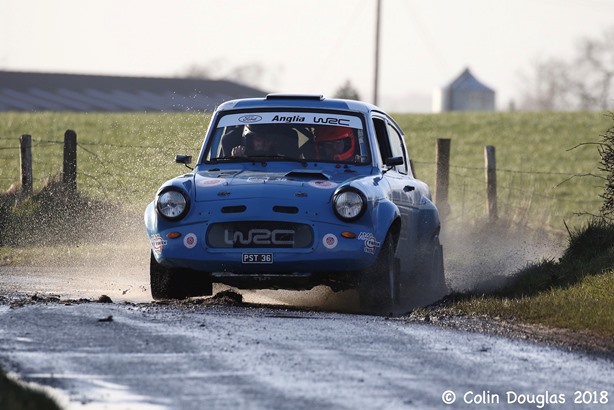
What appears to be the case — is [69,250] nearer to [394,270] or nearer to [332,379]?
[394,270]

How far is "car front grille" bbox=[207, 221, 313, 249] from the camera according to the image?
11695 mm

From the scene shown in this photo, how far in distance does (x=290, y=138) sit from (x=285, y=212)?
1633 millimetres

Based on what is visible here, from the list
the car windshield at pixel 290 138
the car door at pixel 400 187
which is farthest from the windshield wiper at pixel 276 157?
the car door at pixel 400 187

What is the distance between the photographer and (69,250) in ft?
63.6

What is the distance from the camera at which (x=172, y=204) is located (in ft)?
39.0

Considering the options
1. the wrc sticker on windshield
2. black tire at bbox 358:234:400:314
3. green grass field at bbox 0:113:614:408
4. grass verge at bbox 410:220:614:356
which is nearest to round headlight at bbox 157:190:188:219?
black tire at bbox 358:234:400:314

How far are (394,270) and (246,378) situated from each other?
16.6 ft

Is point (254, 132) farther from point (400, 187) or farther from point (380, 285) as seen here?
point (380, 285)

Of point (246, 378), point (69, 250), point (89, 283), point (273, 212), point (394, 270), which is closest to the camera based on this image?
point (246, 378)

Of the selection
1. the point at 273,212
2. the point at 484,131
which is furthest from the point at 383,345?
the point at 484,131

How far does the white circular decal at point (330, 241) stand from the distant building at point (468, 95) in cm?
11454

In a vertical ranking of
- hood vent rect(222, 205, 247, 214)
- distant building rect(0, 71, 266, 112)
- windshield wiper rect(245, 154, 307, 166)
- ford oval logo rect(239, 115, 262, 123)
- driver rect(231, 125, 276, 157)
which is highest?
distant building rect(0, 71, 266, 112)

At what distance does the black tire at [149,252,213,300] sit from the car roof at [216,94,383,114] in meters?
2.01

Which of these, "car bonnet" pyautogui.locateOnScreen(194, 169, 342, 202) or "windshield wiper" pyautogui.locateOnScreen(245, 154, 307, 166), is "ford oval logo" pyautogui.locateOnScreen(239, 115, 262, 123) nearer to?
"windshield wiper" pyautogui.locateOnScreen(245, 154, 307, 166)
